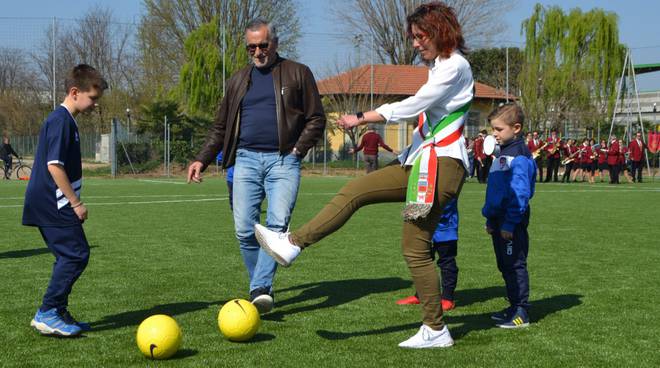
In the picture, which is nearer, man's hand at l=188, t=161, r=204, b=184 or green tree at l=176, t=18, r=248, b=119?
man's hand at l=188, t=161, r=204, b=184

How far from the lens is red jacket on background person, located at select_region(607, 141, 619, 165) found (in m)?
29.7

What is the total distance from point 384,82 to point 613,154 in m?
23.0

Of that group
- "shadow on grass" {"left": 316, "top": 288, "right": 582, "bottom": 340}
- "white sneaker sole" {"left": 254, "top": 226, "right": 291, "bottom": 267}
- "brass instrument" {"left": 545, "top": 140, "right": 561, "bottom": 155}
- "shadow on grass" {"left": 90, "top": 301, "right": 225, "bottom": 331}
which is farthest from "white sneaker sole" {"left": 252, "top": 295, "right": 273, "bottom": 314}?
"brass instrument" {"left": 545, "top": 140, "right": 561, "bottom": 155}

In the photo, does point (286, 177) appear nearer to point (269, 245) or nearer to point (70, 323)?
point (269, 245)

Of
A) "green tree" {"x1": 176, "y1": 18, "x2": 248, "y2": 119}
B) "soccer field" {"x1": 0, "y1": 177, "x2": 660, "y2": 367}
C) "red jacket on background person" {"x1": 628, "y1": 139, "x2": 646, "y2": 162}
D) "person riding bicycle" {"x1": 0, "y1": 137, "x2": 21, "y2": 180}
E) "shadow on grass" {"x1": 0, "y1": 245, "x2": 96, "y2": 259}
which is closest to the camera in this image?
"soccer field" {"x1": 0, "y1": 177, "x2": 660, "y2": 367}

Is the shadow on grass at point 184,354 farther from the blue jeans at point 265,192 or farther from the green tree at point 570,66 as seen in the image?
the green tree at point 570,66

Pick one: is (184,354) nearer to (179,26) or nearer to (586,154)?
(586,154)

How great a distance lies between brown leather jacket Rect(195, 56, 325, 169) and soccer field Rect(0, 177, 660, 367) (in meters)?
1.29

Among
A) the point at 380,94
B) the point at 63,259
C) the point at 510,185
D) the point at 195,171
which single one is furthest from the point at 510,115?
the point at 380,94

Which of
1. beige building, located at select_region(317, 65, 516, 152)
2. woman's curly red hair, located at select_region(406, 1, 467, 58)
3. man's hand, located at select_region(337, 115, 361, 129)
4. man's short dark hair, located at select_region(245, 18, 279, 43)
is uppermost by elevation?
beige building, located at select_region(317, 65, 516, 152)

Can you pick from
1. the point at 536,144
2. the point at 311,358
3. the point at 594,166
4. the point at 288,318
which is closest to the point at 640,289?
the point at 288,318

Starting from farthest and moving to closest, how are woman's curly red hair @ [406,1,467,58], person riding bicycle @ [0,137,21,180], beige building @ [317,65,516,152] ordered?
beige building @ [317,65,516,152] → person riding bicycle @ [0,137,21,180] → woman's curly red hair @ [406,1,467,58]

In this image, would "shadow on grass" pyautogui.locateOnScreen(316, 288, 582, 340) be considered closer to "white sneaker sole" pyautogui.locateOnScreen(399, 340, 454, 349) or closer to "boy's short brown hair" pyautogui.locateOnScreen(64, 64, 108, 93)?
"white sneaker sole" pyautogui.locateOnScreen(399, 340, 454, 349)

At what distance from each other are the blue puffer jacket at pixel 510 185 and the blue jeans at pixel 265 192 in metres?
1.47
